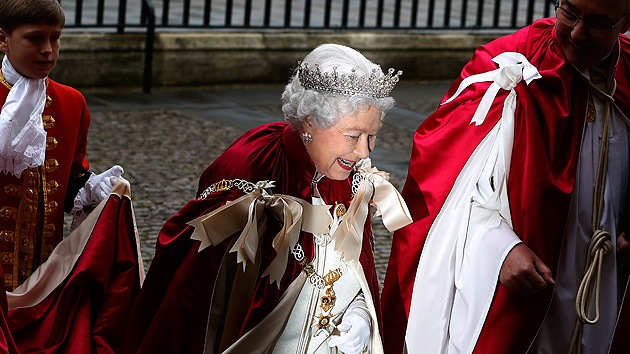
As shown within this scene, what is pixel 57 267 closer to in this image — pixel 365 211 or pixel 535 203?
pixel 365 211

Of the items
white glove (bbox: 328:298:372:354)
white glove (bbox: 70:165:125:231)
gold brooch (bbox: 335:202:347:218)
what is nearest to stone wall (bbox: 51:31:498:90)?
white glove (bbox: 70:165:125:231)

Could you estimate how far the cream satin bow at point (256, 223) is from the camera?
323 cm

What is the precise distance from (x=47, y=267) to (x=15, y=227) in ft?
0.54

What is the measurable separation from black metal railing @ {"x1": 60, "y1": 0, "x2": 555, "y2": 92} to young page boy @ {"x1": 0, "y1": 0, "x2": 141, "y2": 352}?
20.0ft

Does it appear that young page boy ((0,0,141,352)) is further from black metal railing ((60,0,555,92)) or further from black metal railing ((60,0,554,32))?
black metal railing ((60,0,554,32))

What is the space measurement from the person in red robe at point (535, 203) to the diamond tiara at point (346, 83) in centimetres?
70

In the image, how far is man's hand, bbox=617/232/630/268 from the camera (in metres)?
3.82

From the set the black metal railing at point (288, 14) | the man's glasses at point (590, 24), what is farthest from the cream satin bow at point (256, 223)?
the black metal railing at point (288, 14)

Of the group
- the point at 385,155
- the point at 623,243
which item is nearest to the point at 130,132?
the point at 385,155

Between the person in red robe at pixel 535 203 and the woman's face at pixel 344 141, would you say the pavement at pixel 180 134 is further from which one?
the woman's face at pixel 344 141

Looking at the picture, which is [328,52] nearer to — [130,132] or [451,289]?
[451,289]

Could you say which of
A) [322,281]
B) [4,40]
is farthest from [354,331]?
[4,40]

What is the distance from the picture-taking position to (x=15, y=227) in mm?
4082

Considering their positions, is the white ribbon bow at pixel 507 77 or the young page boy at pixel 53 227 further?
the young page boy at pixel 53 227
